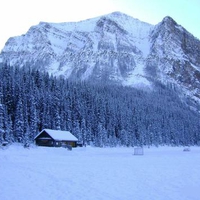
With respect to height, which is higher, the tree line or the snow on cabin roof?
the tree line

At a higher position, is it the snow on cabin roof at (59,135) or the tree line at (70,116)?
the tree line at (70,116)

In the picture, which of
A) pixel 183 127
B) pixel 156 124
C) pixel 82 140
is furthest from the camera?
pixel 183 127

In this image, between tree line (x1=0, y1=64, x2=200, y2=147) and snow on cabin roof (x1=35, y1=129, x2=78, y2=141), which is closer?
snow on cabin roof (x1=35, y1=129, x2=78, y2=141)

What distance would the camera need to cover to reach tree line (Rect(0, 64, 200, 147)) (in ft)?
240

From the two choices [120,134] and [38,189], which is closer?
[38,189]

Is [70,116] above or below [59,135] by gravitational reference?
above

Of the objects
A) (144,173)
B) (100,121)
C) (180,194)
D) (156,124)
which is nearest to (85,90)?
(100,121)

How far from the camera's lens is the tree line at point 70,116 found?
73.0 metres

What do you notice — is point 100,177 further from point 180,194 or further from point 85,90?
point 85,90

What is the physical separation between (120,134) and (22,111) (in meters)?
42.4

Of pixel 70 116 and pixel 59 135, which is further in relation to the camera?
pixel 70 116

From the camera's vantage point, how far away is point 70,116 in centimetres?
8925

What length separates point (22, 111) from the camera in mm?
72125

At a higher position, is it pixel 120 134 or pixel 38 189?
pixel 120 134
